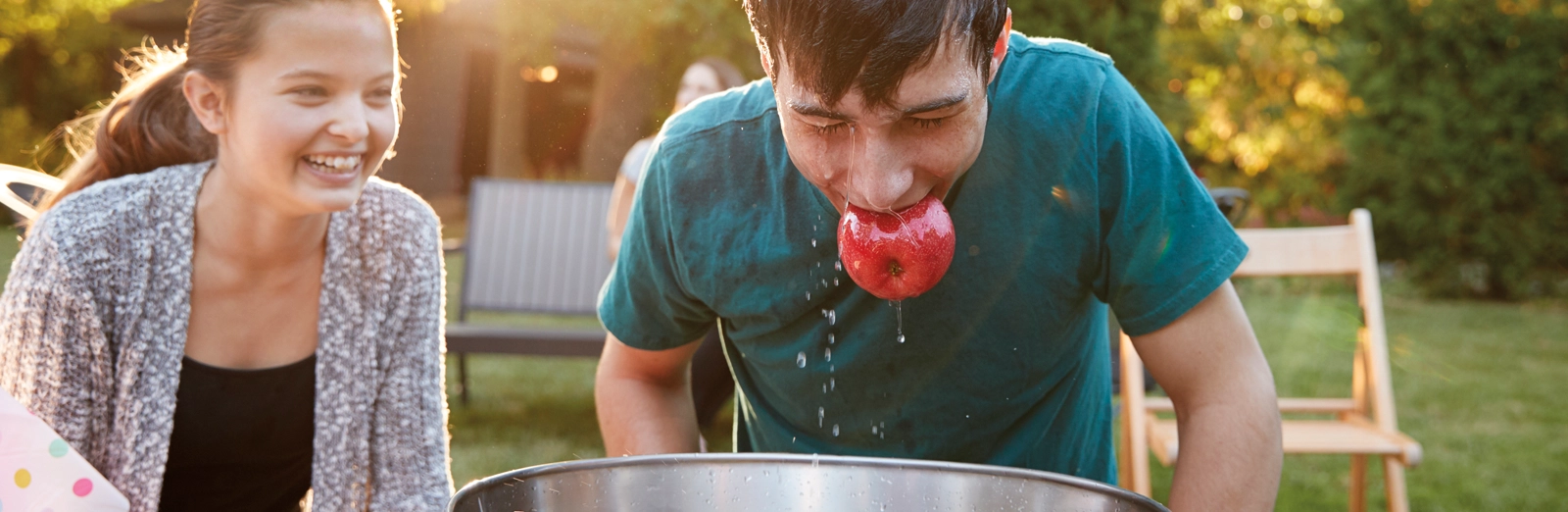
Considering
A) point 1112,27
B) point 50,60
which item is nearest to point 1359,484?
point 1112,27

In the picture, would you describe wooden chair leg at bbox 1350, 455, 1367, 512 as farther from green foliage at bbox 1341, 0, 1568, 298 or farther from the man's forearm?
green foliage at bbox 1341, 0, 1568, 298

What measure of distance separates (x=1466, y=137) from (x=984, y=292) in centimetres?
1105

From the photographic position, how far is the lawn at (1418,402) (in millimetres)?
4727

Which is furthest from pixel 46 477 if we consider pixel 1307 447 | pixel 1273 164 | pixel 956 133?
pixel 1273 164

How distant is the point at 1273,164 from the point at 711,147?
15.4 meters

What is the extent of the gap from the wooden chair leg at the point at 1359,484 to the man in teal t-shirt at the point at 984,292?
254cm

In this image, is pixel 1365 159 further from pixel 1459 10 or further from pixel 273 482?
pixel 273 482

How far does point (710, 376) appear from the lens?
4098mm

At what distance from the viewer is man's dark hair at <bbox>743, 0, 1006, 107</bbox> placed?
105cm

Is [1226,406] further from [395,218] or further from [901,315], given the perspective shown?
[395,218]

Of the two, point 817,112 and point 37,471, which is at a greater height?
point 817,112

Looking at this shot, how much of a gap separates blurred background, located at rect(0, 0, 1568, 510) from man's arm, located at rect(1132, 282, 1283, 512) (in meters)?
2.43

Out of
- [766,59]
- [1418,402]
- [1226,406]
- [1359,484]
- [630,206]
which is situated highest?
[766,59]

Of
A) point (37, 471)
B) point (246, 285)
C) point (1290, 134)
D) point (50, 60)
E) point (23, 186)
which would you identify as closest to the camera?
point (37, 471)
